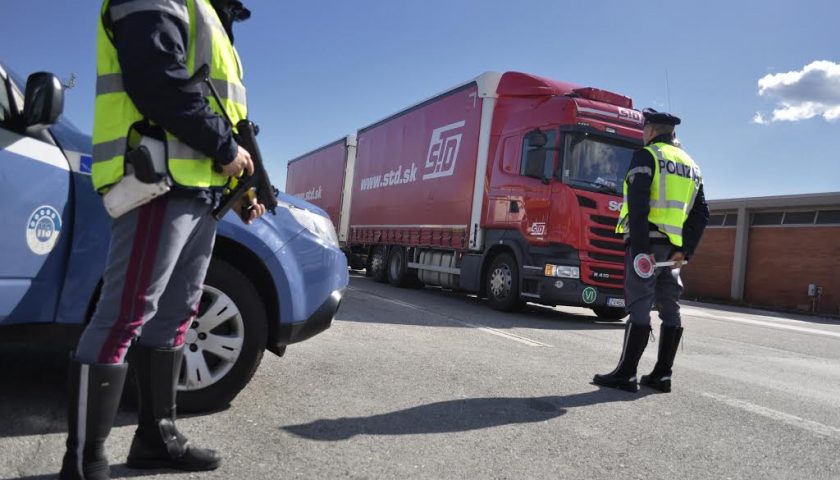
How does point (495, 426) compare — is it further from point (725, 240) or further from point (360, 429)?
point (725, 240)

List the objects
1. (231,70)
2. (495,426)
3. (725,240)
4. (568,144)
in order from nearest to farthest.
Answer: (231,70), (495,426), (568,144), (725,240)

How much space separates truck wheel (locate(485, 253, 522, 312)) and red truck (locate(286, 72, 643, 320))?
0.06 feet

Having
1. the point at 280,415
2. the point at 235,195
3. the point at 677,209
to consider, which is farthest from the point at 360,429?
the point at 677,209

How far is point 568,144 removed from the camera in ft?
27.8

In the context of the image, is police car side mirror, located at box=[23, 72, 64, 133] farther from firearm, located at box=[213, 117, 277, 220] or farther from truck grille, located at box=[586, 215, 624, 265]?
truck grille, located at box=[586, 215, 624, 265]

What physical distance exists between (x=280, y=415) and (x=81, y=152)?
1550mm

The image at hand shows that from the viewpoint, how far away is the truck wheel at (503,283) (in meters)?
9.08

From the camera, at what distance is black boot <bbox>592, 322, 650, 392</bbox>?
13.6 ft

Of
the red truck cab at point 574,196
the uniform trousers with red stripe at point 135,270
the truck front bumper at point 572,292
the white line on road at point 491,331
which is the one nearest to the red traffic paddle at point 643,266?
the white line on road at point 491,331

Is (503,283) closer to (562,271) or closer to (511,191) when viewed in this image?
(562,271)

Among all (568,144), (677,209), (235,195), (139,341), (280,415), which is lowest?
(280,415)

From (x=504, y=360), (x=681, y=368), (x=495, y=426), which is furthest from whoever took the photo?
(x=681, y=368)

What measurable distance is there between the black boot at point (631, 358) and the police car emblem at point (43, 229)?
11.4ft

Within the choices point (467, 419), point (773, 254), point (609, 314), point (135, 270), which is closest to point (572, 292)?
point (609, 314)
